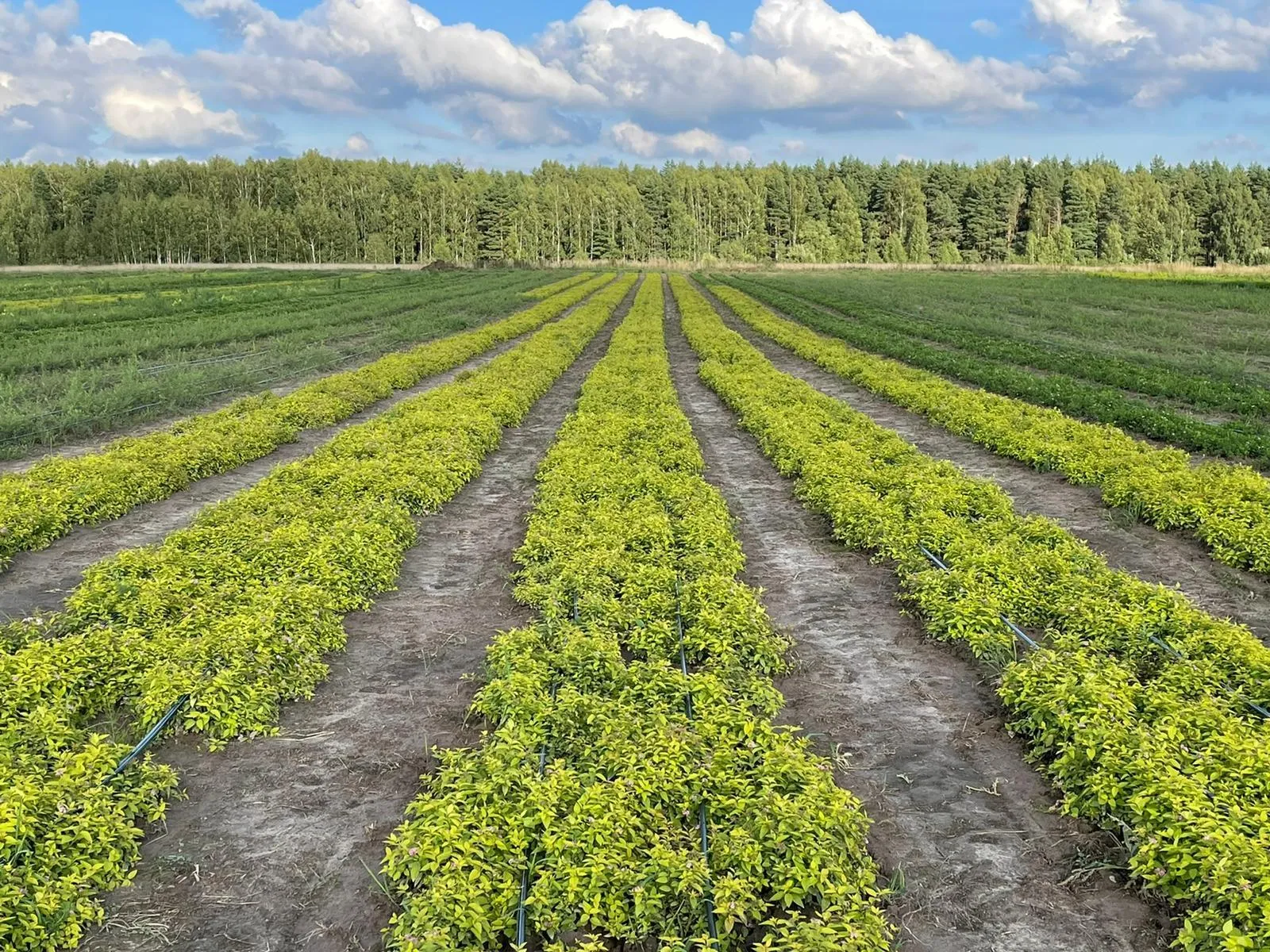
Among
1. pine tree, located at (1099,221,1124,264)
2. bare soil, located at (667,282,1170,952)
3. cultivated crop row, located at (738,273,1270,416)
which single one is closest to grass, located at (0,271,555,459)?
bare soil, located at (667,282,1170,952)

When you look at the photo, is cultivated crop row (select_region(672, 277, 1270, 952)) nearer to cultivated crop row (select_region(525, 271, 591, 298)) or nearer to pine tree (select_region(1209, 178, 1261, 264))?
cultivated crop row (select_region(525, 271, 591, 298))

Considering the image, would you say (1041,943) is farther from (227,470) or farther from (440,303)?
(440,303)

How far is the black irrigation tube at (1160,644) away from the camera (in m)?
6.80

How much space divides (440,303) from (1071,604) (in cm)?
4379

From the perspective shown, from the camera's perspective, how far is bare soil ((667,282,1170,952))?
16.7 feet

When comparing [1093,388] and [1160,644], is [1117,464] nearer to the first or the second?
[1160,644]

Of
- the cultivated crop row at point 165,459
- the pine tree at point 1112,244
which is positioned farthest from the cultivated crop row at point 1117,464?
the pine tree at point 1112,244

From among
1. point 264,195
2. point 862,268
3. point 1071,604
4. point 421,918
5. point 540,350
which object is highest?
point 264,195

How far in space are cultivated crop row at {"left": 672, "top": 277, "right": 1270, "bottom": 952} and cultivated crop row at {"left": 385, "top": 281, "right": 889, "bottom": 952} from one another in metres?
1.80

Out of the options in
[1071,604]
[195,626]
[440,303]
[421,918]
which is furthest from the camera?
[440,303]

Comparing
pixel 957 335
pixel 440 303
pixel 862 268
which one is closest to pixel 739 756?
pixel 957 335

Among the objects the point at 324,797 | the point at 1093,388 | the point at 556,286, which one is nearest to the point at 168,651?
the point at 324,797

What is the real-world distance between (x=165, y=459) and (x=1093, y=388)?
21476 mm

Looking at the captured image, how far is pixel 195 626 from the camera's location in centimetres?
787
